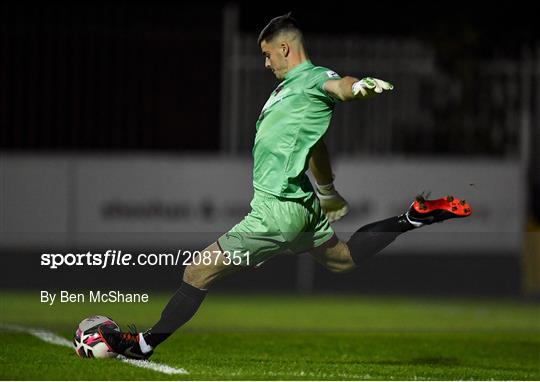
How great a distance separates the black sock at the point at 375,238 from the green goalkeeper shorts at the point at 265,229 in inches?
22.2

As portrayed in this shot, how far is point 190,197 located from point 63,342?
9526 millimetres

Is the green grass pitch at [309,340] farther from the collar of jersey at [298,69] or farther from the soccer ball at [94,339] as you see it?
the collar of jersey at [298,69]

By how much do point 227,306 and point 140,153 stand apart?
380 cm

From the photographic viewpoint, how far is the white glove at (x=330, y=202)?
10.1 metres

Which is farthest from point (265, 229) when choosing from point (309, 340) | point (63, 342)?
point (309, 340)

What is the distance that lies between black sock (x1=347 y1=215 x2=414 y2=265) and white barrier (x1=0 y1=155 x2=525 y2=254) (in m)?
11.0

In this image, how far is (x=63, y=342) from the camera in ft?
38.4

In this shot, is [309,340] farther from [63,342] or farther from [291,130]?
[291,130]

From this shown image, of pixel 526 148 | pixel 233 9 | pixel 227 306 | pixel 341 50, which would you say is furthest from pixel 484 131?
pixel 227 306

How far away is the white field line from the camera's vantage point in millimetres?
9602

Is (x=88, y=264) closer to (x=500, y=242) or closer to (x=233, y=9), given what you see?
(x=233, y=9)

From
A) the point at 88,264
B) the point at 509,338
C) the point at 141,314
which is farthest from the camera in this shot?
the point at 88,264

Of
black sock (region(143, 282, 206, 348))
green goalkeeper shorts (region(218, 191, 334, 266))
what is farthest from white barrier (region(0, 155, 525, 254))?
green goalkeeper shorts (region(218, 191, 334, 266))

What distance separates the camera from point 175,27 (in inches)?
829
